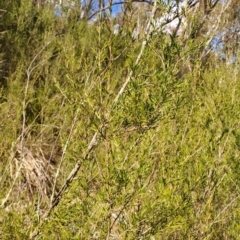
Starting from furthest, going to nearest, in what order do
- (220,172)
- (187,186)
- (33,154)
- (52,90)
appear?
(52,90) → (33,154) → (220,172) → (187,186)

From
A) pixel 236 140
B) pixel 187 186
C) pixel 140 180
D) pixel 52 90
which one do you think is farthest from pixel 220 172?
pixel 52 90

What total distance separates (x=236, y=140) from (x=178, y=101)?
1.01 metres

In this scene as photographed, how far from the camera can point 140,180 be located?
1.93 metres

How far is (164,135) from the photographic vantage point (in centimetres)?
232

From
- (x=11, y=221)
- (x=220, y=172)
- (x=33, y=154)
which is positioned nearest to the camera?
(x=11, y=221)

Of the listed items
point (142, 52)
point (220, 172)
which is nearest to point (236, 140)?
point (220, 172)

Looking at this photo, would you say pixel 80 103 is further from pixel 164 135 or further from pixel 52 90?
pixel 52 90

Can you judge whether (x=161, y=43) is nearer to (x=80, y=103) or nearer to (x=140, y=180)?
(x=80, y=103)

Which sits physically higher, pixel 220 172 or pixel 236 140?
pixel 236 140

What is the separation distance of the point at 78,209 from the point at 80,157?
0.25 metres

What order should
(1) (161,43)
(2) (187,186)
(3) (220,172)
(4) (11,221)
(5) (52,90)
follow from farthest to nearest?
(5) (52,90) < (3) (220,172) < (2) (187,186) < (4) (11,221) < (1) (161,43)

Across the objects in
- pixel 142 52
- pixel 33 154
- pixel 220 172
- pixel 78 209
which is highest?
pixel 142 52

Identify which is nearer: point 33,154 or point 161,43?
point 161,43

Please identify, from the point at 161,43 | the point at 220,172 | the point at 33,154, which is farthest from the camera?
the point at 33,154
